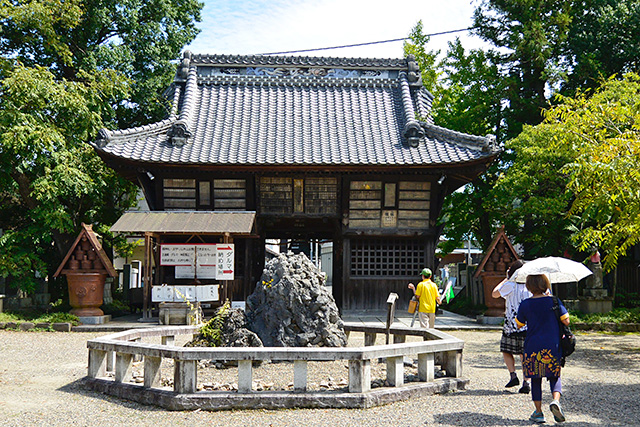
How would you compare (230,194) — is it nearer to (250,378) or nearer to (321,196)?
(321,196)

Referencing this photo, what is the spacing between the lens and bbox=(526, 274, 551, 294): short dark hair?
21.1 ft

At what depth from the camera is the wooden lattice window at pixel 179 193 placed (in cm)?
1778

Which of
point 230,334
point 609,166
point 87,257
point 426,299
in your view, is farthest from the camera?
point 87,257

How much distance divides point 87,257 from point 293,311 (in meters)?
9.37

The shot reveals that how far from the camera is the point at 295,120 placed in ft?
64.1

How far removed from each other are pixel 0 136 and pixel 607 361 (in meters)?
16.0

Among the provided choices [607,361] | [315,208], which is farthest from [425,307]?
[315,208]

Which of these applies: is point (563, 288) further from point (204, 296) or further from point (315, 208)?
point (204, 296)

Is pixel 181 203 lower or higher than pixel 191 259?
higher

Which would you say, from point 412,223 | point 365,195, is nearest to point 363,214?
point 365,195

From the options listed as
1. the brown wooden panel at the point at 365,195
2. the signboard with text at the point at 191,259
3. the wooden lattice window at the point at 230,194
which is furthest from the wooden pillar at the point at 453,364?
the wooden lattice window at the point at 230,194

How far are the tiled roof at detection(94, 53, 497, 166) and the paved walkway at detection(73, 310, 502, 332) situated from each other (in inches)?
184

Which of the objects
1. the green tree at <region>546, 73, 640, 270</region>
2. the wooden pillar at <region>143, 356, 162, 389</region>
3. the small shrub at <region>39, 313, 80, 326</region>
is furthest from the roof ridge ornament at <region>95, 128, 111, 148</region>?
the green tree at <region>546, 73, 640, 270</region>

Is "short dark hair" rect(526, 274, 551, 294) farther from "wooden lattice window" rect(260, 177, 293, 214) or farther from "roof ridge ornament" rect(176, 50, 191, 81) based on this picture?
"roof ridge ornament" rect(176, 50, 191, 81)
